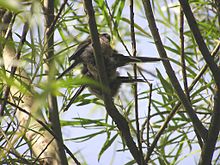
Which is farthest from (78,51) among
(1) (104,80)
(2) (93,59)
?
(1) (104,80)

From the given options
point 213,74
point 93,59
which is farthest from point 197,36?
point 93,59

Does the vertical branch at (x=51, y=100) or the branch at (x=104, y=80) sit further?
the vertical branch at (x=51, y=100)

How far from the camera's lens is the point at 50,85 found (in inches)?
11.8

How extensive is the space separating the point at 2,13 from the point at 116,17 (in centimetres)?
21

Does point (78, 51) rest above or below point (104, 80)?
above

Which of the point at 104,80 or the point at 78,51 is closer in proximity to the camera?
the point at 104,80

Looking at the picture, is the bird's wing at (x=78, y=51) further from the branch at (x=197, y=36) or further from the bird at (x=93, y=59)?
the branch at (x=197, y=36)

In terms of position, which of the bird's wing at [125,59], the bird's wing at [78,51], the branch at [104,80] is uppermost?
the bird's wing at [78,51]

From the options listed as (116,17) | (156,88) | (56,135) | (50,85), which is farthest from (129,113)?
Result: (50,85)

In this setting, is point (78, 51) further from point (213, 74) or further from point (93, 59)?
point (213, 74)

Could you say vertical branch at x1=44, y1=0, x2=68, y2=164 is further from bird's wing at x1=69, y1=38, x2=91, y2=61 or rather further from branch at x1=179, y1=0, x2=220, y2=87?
branch at x1=179, y1=0, x2=220, y2=87

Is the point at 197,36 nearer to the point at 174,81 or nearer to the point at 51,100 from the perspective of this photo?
the point at 174,81

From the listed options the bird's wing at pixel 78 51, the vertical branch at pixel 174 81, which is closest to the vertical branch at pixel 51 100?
the bird's wing at pixel 78 51

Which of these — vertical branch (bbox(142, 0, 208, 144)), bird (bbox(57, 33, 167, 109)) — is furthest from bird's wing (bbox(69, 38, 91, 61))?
vertical branch (bbox(142, 0, 208, 144))
